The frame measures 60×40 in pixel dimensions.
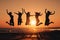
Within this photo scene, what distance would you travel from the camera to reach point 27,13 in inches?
802

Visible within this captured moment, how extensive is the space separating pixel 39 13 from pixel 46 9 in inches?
27.8

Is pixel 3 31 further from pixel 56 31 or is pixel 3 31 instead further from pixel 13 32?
pixel 56 31

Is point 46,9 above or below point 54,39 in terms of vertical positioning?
above

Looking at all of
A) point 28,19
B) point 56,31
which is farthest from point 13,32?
point 28,19

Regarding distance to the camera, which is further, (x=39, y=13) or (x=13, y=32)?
(x=13, y=32)

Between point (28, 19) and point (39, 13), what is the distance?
1.24 meters

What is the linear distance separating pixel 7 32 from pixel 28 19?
6.17 metres

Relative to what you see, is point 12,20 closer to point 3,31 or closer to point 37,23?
point 37,23

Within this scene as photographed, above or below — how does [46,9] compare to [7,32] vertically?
above

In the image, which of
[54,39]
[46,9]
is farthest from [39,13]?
[54,39]

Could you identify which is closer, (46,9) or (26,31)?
(46,9)

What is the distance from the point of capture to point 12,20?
20.6 metres

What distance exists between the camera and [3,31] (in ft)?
87.6

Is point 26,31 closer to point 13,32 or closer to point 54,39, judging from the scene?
point 13,32
